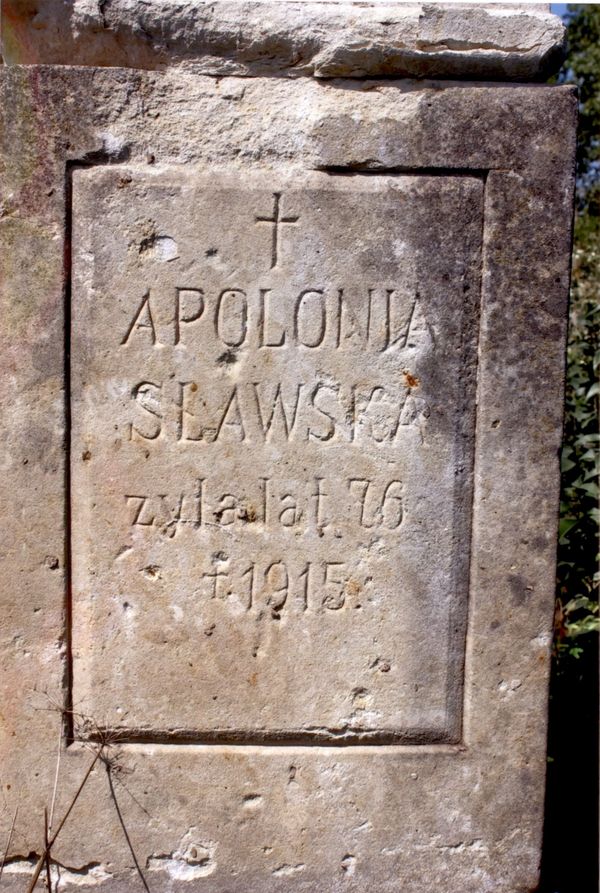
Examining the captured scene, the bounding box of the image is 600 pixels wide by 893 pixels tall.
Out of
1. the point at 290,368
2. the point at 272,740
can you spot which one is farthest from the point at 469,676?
the point at 290,368

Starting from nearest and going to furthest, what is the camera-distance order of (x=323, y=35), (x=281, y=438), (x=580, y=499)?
1. (x=323, y=35)
2. (x=281, y=438)
3. (x=580, y=499)

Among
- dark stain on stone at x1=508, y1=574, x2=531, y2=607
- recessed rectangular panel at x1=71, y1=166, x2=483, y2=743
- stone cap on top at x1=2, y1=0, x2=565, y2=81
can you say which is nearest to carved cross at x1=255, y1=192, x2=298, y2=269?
recessed rectangular panel at x1=71, y1=166, x2=483, y2=743

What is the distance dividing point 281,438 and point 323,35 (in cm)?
104

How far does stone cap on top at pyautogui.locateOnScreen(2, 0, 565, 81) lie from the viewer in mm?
2119

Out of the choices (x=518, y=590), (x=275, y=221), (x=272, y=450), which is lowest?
(x=518, y=590)

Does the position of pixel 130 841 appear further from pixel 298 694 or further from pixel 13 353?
pixel 13 353

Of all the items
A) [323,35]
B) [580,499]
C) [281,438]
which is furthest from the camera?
[580,499]

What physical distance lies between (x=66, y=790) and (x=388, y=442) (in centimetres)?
132

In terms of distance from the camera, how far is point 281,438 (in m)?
2.24

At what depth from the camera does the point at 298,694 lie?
7.60 ft

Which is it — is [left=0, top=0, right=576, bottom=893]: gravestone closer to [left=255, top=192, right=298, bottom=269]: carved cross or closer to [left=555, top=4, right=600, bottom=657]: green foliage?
[left=255, top=192, right=298, bottom=269]: carved cross

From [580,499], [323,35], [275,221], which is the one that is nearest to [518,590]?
[275,221]

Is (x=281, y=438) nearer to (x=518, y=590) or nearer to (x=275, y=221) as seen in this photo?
(x=275, y=221)

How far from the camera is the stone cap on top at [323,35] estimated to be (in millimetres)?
2119
